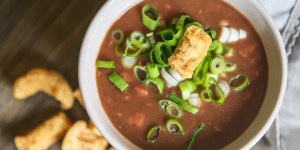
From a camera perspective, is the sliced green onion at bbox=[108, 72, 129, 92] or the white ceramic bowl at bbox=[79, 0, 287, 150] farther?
the sliced green onion at bbox=[108, 72, 129, 92]

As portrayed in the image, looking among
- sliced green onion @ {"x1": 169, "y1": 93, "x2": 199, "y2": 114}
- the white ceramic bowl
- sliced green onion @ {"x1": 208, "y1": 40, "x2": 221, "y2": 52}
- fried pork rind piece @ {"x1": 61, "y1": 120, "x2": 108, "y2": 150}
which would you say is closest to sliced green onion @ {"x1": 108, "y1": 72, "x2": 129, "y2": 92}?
the white ceramic bowl

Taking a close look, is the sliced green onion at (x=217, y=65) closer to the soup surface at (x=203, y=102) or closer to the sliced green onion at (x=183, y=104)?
A: the soup surface at (x=203, y=102)

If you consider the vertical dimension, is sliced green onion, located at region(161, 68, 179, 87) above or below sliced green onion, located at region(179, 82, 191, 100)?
above

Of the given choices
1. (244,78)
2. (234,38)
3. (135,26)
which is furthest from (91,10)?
(244,78)

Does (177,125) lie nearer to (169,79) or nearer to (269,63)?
(169,79)

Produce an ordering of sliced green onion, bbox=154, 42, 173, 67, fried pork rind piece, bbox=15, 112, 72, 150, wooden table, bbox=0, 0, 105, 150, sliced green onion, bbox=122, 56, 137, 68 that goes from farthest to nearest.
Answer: wooden table, bbox=0, 0, 105, 150
fried pork rind piece, bbox=15, 112, 72, 150
sliced green onion, bbox=122, 56, 137, 68
sliced green onion, bbox=154, 42, 173, 67

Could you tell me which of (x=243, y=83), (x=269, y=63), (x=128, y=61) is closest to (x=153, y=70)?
(x=128, y=61)

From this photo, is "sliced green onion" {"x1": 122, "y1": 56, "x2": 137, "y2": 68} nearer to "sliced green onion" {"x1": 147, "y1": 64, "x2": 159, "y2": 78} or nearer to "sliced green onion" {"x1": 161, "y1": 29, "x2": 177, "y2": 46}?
"sliced green onion" {"x1": 147, "y1": 64, "x2": 159, "y2": 78}

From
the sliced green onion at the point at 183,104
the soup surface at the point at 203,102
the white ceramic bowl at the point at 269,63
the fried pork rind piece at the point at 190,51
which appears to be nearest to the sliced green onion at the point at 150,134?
the soup surface at the point at 203,102
